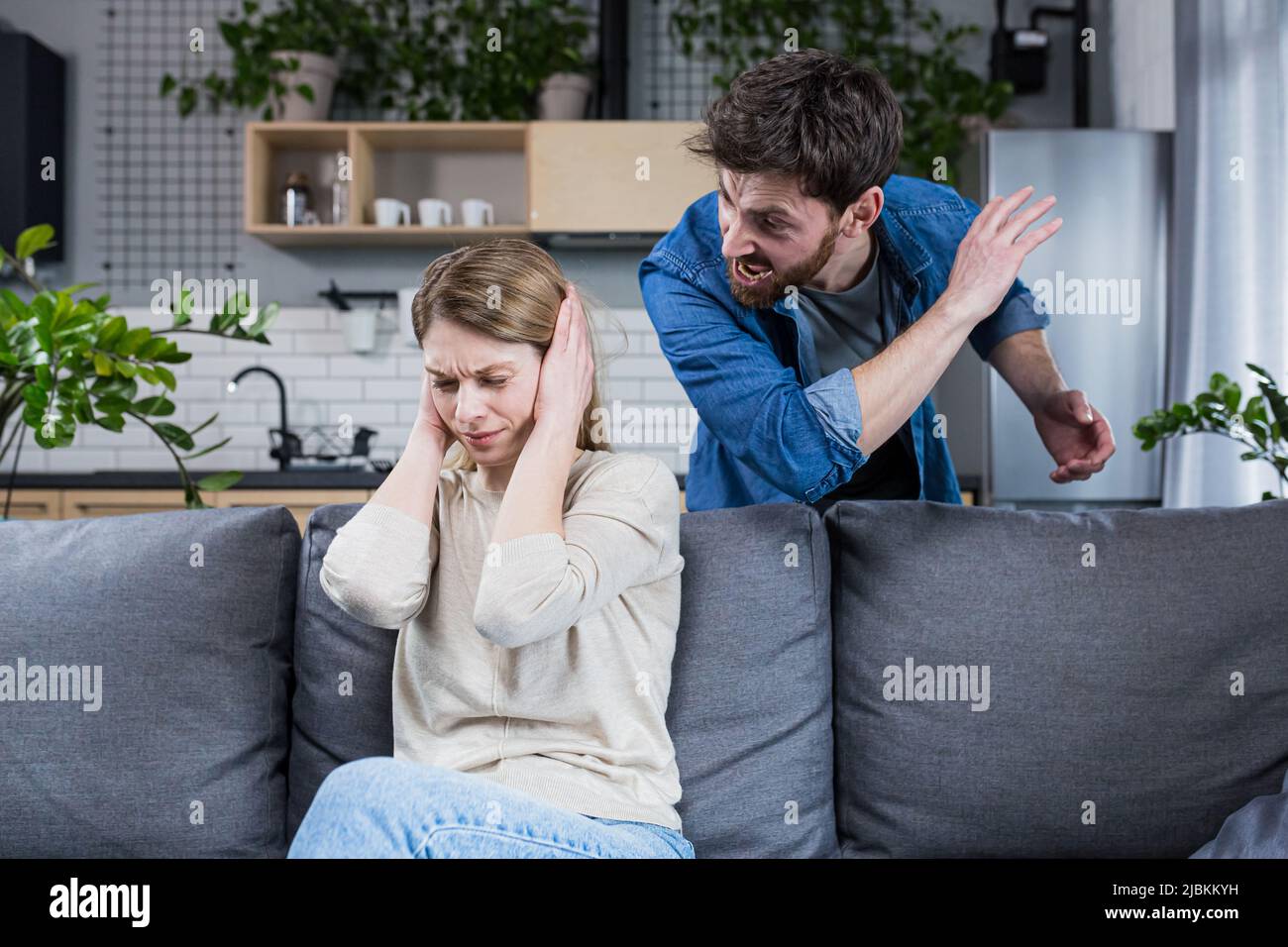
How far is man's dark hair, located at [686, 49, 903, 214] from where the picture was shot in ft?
4.60

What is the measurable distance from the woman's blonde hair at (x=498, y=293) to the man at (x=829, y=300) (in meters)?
0.21

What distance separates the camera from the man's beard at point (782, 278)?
4.92 ft

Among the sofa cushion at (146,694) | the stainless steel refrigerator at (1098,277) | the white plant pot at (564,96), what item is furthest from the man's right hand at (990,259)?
the white plant pot at (564,96)

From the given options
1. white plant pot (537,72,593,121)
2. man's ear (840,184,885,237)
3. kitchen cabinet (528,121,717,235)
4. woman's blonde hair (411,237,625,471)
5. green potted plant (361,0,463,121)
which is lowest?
woman's blonde hair (411,237,625,471)

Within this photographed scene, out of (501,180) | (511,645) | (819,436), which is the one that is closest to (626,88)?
(501,180)

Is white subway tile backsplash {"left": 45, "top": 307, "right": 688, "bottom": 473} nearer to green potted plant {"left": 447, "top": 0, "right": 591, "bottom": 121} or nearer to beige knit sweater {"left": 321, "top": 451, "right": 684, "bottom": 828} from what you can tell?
green potted plant {"left": 447, "top": 0, "right": 591, "bottom": 121}

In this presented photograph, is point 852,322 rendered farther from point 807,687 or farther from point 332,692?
point 332,692

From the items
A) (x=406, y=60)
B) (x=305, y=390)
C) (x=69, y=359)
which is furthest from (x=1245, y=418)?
(x=305, y=390)

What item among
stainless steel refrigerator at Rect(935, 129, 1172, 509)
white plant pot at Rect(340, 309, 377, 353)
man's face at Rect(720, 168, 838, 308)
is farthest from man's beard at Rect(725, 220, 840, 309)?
white plant pot at Rect(340, 309, 377, 353)

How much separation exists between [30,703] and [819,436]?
1059 millimetres

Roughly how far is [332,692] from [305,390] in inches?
114

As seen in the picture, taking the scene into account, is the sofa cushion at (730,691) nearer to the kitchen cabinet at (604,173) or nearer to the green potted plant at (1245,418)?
the green potted plant at (1245,418)

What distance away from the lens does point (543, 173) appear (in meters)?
3.90
